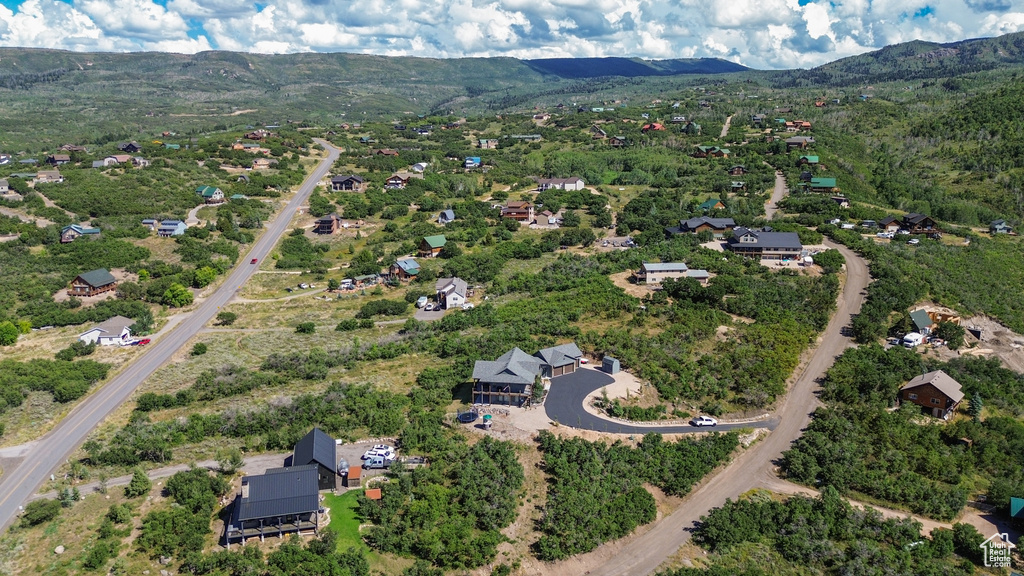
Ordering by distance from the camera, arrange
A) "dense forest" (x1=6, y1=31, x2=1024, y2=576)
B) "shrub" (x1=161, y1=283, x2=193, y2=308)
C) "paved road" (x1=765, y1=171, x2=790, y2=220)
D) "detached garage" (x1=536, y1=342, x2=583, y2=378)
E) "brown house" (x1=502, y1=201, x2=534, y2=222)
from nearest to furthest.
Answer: "dense forest" (x1=6, y1=31, x2=1024, y2=576) → "detached garage" (x1=536, y1=342, x2=583, y2=378) → "shrub" (x1=161, y1=283, x2=193, y2=308) → "paved road" (x1=765, y1=171, x2=790, y2=220) → "brown house" (x1=502, y1=201, x2=534, y2=222)

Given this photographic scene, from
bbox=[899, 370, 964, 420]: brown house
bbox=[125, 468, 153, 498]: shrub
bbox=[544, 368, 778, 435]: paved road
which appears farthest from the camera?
→ bbox=[899, 370, 964, 420]: brown house

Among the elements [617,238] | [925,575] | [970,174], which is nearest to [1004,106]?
[970,174]

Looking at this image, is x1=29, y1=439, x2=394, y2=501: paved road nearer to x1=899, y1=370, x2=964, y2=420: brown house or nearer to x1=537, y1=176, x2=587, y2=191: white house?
x1=899, y1=370, x2=964, y2=420: brown house

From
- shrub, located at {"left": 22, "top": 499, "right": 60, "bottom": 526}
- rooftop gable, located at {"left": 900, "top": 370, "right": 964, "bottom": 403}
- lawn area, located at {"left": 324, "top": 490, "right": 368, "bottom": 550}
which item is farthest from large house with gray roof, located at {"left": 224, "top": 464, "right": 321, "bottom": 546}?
rooftop gable, located at {"left": 900, "top": 370, "right": 964, "bottom": 403}

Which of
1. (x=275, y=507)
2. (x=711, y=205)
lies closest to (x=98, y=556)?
(x=275, y=507)

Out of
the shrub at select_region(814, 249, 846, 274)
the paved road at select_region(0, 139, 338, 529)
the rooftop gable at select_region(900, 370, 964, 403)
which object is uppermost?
the shrub at select_region(814, 249, 846, 274)

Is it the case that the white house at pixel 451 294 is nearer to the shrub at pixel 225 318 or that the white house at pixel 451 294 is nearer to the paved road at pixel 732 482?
the shrub at pixel 225 318

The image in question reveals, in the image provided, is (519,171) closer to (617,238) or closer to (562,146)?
(562,146)
